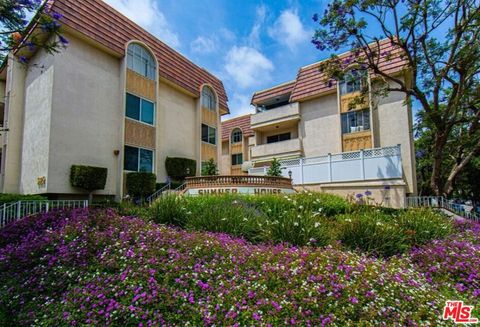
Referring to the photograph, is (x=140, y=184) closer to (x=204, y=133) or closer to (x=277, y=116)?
(x=204, y=133)

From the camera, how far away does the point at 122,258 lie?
4672mm

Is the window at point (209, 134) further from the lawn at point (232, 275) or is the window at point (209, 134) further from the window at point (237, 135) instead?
the lawn at point (232, 275)

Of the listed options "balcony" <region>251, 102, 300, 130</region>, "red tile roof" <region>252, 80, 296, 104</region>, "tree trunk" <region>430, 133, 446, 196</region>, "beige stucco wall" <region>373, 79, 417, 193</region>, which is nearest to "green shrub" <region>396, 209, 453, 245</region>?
"tree trunk" <region>430, 133, 446, 196</region>

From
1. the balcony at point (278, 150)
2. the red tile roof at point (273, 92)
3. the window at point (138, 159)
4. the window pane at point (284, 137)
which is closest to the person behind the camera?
the window at point (138, 159)

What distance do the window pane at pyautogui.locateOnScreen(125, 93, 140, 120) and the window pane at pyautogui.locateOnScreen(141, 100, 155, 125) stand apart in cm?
42

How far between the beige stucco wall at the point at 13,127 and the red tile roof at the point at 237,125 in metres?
20.4

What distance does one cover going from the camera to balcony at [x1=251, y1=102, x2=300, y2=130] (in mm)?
24344

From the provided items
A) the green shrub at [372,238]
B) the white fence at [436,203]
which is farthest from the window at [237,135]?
the green shrub at [372,238]

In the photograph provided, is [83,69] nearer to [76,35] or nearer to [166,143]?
[76,35]

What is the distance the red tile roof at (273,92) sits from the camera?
26.3 m

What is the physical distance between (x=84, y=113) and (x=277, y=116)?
52.2 feet

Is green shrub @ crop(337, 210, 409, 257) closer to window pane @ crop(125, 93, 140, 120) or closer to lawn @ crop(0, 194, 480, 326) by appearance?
lawn @ crop(0, 194, 480, 326)

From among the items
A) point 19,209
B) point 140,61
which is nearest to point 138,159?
point 140,61

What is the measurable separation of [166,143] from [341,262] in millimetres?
16696
